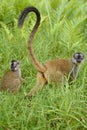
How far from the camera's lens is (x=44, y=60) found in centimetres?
589

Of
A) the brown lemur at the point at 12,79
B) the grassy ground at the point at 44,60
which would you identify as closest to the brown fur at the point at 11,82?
the brown lemur at the point at 12,79

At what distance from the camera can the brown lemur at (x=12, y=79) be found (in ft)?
16.4

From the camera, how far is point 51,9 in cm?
765

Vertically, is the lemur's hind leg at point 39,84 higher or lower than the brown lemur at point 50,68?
lower

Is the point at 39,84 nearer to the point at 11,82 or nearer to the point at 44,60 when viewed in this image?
the point at 11,82

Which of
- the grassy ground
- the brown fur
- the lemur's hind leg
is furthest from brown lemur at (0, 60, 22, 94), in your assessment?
the lemur's hind leg

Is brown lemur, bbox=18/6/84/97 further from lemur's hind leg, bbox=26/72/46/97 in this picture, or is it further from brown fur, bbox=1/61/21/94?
brown fur, bbox=1/61/21/94

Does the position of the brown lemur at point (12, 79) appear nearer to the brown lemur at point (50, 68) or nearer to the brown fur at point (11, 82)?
the brown fur at point (11, 82)

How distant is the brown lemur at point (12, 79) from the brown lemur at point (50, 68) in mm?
242

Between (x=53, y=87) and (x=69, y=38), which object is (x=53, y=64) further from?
(x=69, y=38)

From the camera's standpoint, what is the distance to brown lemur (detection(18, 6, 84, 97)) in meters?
4.94

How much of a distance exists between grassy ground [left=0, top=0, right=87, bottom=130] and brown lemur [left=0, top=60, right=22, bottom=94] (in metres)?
0.11

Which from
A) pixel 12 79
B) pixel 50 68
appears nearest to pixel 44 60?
pixel 50 68

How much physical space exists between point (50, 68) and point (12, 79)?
53 cm
